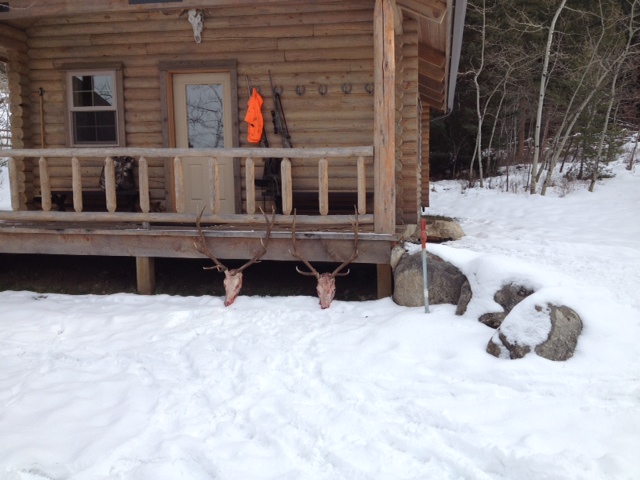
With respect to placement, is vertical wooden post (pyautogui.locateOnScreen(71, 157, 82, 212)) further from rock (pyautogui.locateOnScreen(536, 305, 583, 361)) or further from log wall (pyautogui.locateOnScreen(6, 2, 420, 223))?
rock (pyautogui.locateOnScreen(536, 305, 583, 361))

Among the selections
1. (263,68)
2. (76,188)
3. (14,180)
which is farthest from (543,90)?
(14,180)

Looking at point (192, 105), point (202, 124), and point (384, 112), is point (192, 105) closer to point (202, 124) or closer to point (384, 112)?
point (202, 124)

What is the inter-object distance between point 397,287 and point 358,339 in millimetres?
1094

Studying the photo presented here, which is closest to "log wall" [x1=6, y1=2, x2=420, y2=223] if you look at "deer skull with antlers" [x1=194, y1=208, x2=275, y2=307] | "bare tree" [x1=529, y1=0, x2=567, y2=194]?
"deer skull with antlers" [x1=194, y1=208, x2=275, y2=307]

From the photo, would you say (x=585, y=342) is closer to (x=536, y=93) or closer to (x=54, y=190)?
(x=54, y=190)

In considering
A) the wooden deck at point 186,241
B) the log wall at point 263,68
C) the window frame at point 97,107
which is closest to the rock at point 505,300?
the wooden deck at point 186,241

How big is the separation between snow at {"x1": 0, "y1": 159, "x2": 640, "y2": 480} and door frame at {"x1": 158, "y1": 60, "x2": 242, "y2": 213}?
267 cm

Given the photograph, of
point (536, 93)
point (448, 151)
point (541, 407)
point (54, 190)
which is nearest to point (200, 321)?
point (541, 407)

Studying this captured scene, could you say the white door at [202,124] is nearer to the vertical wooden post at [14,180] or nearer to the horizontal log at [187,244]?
the horizontal log at [187,244]

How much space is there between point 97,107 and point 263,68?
2764 millimetres

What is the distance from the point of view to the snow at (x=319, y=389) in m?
2.95

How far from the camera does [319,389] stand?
3.87 m

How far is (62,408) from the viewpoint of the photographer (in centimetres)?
367

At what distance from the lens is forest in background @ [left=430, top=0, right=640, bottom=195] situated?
1727 cm
